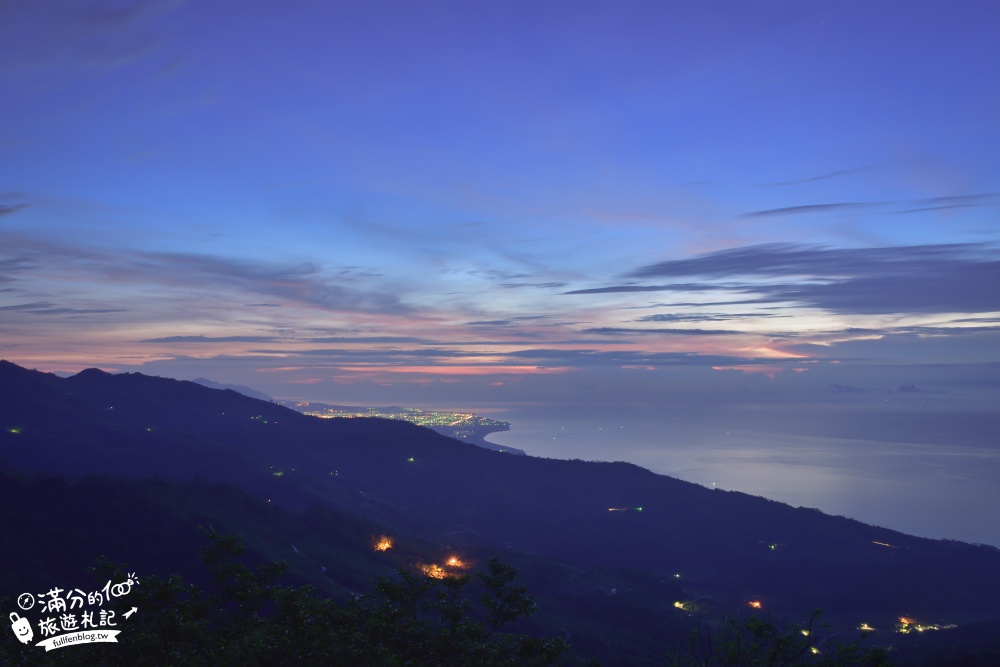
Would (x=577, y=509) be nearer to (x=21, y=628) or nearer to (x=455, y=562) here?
(x=455, y=562)

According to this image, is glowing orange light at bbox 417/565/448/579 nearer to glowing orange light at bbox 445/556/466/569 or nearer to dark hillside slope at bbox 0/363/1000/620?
glowing orange light at bbox 445/556/466/569

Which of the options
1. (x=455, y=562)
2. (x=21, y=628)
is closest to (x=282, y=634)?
(x=21, y=628)

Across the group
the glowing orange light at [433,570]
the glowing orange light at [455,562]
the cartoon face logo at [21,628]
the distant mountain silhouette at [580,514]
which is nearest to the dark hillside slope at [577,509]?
the distant mountain silhouette at [580,514]

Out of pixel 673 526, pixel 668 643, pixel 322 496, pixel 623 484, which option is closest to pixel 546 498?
pixel 623 484

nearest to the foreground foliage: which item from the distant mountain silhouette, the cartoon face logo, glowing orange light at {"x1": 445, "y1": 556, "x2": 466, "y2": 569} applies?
the cartoon face logo

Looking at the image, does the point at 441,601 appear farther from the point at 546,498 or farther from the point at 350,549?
the point at 546,498

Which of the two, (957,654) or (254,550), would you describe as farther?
(254,550)
